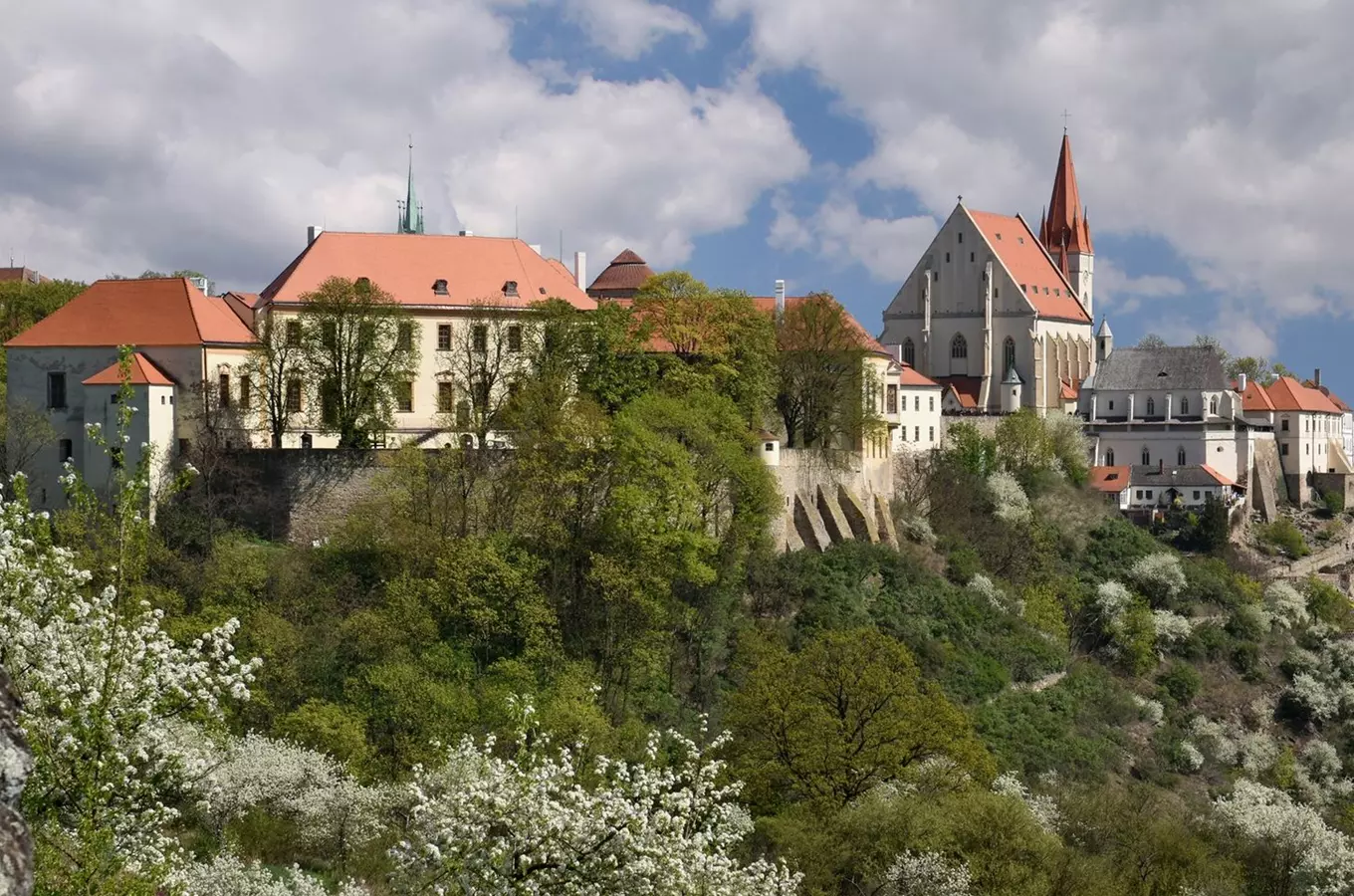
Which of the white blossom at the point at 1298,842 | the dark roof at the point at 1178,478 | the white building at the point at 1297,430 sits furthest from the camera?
the white building at the point at 1297,430

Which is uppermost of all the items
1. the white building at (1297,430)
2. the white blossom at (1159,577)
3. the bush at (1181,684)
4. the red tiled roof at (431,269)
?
the red tiled roof at (431,269)

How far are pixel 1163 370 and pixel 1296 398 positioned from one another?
890 centimetres

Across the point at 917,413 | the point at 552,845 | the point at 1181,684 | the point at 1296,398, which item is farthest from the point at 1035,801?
the point at 1296,398

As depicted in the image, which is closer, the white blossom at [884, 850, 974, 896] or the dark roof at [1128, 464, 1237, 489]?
the white blossom at [884, 850, 974, 896]

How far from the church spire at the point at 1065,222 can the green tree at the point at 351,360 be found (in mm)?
48752

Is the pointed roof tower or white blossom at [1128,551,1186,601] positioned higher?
the pointed roof tower

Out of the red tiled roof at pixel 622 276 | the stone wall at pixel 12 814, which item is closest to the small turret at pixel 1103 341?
the red tiled roof at pixel 622 276

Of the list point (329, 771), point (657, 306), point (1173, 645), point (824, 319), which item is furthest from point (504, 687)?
point (1173, 645)

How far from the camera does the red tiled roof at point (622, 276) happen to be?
2598 inches

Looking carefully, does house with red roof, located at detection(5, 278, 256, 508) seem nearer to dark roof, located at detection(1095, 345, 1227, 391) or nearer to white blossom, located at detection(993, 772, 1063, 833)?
white blossom, located at detection(993, 772, 1063, 833)

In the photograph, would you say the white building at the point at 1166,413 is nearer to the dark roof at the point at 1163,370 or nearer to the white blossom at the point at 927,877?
the dark roof at the point at 1163,370

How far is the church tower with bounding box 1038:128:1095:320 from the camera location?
8762cm

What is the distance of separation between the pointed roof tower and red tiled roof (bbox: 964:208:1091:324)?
4.79 meters

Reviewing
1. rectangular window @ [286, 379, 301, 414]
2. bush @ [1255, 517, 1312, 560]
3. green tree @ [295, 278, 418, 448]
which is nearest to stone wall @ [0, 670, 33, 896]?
green tree @ [295, 278, 418, 448]
